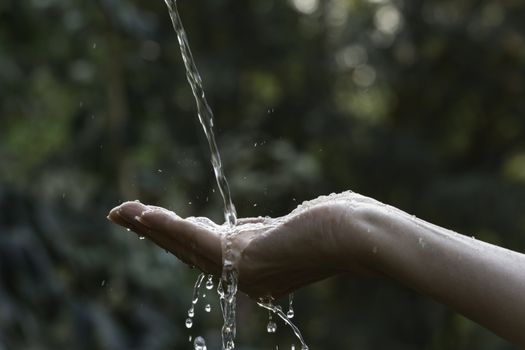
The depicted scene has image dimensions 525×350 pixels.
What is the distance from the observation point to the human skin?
1779mm

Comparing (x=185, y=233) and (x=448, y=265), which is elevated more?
(x=185, y=233)

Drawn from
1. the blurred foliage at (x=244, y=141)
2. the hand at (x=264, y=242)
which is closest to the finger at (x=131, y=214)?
the hand at (x=264, y=242)

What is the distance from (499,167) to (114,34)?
7070 mm

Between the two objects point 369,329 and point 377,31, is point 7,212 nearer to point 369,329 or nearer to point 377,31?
point 369,329

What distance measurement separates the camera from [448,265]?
70.6 inches

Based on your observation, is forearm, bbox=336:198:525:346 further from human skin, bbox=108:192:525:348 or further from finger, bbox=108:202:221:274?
finger, bbox=108:202:221:274

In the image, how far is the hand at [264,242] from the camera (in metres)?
1.92

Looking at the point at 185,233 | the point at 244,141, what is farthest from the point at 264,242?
the point at 244,141

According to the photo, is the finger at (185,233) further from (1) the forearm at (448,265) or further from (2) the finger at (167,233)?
(1) the forearm at (448,265)

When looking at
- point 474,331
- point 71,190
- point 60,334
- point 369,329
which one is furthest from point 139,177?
point 474,331

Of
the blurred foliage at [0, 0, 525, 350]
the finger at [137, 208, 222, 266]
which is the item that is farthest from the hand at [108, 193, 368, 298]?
the blurred foliage at [0, 0, 525, 350]

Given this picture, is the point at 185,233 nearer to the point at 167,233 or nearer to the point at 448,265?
the point at 167,233

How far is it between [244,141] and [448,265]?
227 inches

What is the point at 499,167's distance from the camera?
12.1 metres
